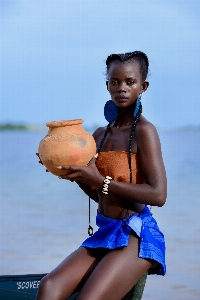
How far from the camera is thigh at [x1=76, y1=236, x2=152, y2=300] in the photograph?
288cm

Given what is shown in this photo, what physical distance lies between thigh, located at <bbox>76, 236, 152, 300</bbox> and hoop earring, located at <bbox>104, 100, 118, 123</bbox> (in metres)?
0.57

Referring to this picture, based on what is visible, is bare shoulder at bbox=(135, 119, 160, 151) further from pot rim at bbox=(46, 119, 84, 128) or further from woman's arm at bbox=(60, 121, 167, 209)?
pot rim at bbox=(46, 119, 84, 128)

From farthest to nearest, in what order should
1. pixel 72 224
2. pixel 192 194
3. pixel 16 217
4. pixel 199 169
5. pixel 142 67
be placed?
pixel 199 169
pixel 192 194
pixel 16 217
pixel 72 224
pixel 142 67

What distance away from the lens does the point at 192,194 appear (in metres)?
11.2

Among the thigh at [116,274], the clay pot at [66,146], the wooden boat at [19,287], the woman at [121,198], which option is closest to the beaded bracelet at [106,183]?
the woman at [121,198]

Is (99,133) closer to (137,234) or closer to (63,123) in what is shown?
(63,123)

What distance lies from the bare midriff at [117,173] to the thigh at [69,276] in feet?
0.66

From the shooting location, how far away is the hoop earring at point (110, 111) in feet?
10.6

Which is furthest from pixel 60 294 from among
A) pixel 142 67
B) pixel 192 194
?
pixel 192 194

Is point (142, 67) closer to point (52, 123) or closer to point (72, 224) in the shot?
point (52, 123)

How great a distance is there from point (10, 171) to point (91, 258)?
15.0 m

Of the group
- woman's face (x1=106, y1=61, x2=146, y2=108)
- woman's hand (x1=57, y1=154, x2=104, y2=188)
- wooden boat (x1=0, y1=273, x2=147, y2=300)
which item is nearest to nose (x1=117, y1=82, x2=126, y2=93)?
woman's face (x1=106, y1=61, x2=146, y2=108)

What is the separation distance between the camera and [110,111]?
3256 millimetres

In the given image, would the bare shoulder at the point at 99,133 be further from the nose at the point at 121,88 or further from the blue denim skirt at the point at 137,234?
the blue denim skirt at the point at 137,234
